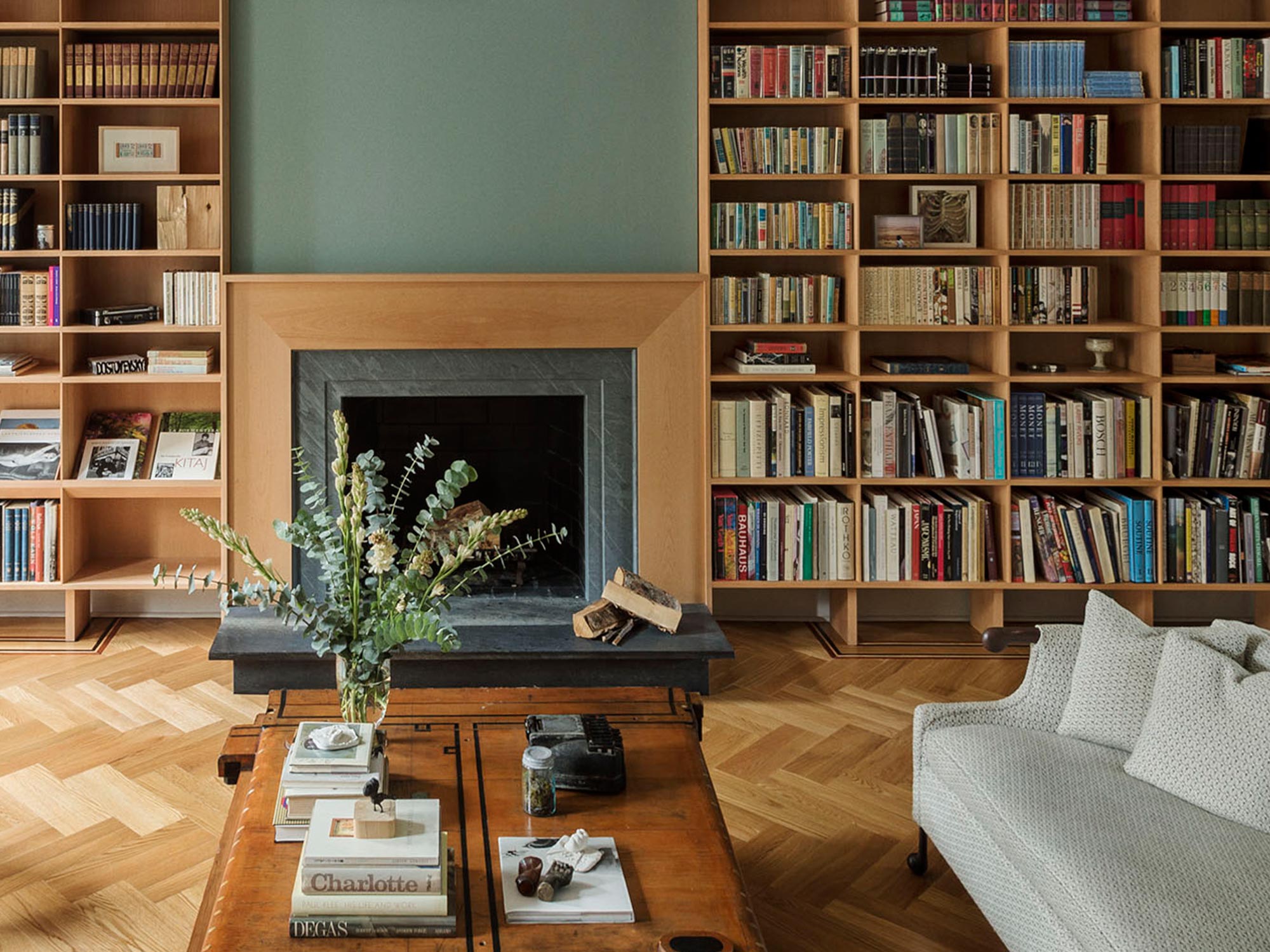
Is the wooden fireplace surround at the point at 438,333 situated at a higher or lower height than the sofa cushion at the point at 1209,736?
higher

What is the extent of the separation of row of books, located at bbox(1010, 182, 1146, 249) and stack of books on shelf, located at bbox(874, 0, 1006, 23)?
60 cm

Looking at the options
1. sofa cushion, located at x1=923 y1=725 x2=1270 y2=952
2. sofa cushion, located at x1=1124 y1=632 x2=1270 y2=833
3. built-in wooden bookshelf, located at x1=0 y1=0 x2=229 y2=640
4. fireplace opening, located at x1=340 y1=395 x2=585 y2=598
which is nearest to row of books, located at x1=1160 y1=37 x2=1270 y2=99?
fireplace opening, located at x1=340 y1=395 x2=585 y2=598

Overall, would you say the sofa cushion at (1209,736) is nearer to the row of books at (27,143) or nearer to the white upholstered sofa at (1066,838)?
the white upholstered sofa at (1066,838)

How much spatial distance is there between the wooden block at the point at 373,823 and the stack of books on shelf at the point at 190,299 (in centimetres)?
293

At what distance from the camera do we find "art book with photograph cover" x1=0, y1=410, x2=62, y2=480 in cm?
470

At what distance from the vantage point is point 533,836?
2262mm

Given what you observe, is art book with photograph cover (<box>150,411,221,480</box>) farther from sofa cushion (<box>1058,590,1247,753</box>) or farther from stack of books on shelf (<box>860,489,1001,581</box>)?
sofa cushion (<box>1058,590,1247,753</box>)

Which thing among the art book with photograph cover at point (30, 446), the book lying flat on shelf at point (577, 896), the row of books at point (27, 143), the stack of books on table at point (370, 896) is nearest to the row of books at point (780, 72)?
the row of books at point (27, 143)

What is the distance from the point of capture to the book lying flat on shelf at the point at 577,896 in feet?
6.55

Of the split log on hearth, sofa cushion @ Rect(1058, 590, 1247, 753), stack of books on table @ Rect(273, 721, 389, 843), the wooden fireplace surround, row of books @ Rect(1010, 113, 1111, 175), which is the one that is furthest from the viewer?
row of books @ Rect(1010, 113, 1111, 175)

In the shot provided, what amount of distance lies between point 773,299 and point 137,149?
2.32m

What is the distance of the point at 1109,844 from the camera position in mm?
2348

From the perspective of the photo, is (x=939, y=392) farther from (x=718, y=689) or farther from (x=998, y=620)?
(x=718, y=689)

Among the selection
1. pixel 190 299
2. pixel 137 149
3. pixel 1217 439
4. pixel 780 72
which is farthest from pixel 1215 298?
pixel 137 149
